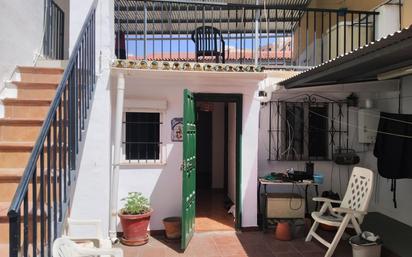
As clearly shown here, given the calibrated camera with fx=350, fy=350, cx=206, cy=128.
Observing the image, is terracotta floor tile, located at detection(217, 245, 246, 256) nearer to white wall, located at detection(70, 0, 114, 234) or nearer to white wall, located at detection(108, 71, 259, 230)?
white wall, located at detection(108, 71, 259, 230)

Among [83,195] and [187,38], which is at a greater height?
[187,38]

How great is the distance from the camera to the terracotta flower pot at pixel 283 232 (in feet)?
18.8

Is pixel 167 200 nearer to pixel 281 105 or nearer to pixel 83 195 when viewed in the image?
pixel 83 195

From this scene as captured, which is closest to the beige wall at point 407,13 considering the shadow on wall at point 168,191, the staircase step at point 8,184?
the shadow on wall at point 168,191

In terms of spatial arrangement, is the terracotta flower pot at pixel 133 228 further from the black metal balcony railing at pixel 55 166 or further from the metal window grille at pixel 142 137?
the black metal balcony railing at pixel 55 166

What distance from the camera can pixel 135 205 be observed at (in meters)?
5.53

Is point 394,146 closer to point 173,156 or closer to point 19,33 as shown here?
point 173,156

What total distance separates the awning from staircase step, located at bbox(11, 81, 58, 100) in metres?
3.57

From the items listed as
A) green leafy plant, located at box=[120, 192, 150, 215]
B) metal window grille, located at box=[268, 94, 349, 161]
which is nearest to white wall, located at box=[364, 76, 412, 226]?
metal window grille, located at box=[268, 94, 349, 161]

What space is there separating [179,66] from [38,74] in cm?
201

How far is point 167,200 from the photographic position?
605 cm

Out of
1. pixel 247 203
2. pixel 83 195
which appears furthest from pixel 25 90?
pixel 247 203

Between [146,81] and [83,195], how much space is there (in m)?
2.34

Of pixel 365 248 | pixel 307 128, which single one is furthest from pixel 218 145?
pixel 365 248
